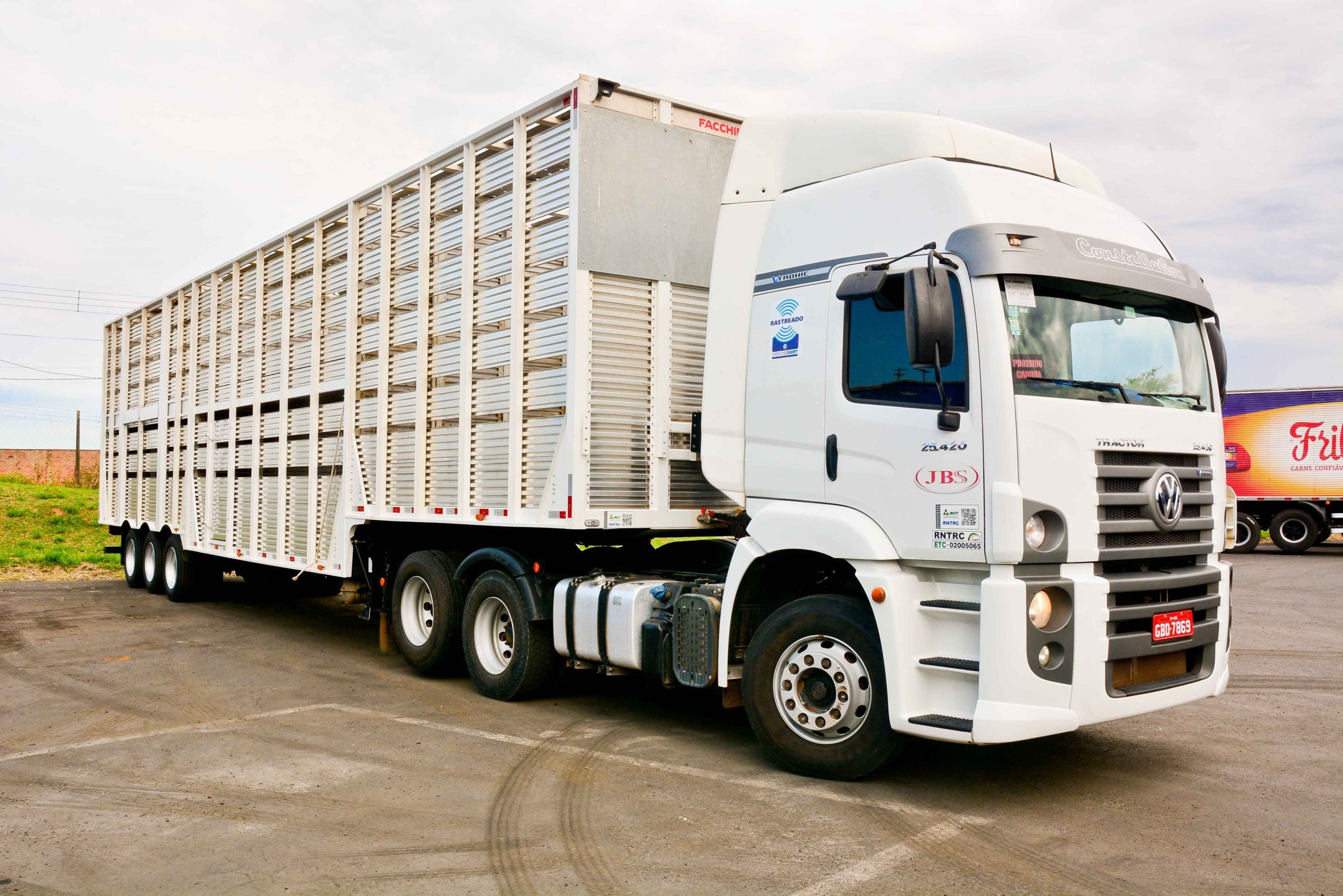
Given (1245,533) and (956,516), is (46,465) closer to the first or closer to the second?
(1245,533)

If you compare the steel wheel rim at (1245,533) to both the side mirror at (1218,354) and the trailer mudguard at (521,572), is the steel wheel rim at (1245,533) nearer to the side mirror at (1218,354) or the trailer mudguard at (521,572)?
the side mirror at (1218,354)

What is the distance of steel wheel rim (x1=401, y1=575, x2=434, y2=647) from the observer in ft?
29.2

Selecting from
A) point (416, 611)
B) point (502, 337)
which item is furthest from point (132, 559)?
point (502, 337)

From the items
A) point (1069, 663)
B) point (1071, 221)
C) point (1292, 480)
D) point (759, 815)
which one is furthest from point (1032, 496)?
point (1292, 480)

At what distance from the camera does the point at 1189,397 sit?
5.65 metres

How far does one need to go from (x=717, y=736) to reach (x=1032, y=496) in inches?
113

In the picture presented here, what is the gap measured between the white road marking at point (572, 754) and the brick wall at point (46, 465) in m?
37.4

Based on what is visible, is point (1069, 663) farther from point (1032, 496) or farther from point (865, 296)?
point (865, 296)

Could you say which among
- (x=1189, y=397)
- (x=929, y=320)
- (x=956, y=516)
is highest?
(x=929, y=320)

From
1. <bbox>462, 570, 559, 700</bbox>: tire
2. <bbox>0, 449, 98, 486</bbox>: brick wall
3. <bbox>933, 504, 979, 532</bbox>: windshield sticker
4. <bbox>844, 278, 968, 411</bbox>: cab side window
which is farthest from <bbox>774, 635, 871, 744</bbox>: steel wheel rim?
<bbox>0, 449, 98, 486</bbox>: brick wall

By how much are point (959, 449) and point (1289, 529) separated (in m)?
22.0

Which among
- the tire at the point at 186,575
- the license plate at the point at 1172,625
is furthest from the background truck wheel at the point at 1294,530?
the tire at the point at 186,575

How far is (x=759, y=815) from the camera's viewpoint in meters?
5.04

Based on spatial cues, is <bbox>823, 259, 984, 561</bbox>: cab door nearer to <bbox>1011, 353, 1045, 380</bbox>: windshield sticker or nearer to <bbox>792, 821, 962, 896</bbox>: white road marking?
<bbox>1011, 353, 1045, 380</bbox>: windshield sticker
